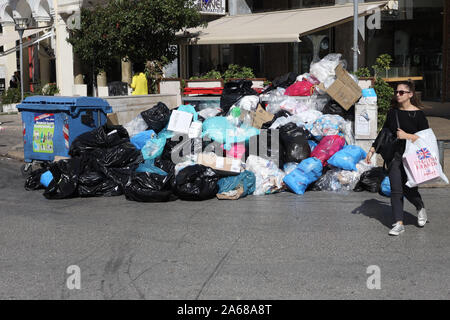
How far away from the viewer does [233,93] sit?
1087cm

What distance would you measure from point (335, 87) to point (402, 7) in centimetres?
1202

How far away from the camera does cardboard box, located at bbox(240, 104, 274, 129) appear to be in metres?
9.66

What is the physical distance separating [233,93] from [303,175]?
296cm

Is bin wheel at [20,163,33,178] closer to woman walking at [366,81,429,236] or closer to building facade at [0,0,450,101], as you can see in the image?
woman walking at [366,81,429,236]

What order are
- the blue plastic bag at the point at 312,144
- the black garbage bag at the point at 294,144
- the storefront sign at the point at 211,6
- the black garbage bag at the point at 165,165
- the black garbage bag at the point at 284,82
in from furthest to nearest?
the storefront sign at the point at 211,6 → the black garbage bag at the point at 284,82 → the blue plastic bag at the point at 312,144 → the black garbage bag at the point at 294,144 → the black garbage bag at the point at 165,165

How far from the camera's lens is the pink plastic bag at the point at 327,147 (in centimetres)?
880

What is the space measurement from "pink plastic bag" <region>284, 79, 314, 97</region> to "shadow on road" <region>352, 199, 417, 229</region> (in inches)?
131

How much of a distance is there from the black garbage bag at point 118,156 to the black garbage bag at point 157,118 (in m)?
0.73

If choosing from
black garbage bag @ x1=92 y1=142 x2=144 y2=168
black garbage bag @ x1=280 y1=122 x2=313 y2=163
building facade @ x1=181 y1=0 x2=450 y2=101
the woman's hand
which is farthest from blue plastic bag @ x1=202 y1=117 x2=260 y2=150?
building facade @ x1=181 y1=0 x2=450 y2=101

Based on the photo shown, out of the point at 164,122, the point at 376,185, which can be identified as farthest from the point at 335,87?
the point at 164,122

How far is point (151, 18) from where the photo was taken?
50.5 ft

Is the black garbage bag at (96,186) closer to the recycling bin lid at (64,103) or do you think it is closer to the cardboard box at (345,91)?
the recycling bin lid at (64,103)

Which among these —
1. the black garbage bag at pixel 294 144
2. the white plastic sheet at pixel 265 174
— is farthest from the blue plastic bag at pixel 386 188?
the white plastic sheet at pixel 265 174
